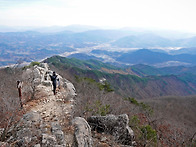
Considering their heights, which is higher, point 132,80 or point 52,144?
point 52,144

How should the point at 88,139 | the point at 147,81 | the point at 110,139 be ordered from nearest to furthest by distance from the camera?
1. the point at 88,139
2. the point at 110,139
3. the point at 147,81

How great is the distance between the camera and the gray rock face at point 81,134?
5.98 m

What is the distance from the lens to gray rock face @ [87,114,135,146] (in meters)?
8.00

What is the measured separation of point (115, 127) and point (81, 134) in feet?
8.07

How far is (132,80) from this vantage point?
9075 centimetres

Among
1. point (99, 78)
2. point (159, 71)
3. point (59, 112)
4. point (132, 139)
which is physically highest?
point (59, 112)

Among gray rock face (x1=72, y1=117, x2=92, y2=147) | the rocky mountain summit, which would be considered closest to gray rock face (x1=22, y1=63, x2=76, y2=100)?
the rocky mountain summit

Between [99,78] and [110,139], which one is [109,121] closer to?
[110,139]


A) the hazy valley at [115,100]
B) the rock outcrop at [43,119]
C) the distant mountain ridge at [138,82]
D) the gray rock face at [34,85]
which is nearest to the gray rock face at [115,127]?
the hazy valley at [115,100]

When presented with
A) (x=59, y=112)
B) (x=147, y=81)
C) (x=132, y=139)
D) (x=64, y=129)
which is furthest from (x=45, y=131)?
(x=147, y=81)

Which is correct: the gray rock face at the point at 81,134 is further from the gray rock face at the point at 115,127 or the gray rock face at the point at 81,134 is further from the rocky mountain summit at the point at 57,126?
the gray rock face at the point at 115,127

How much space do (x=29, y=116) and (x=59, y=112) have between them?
8.95 feet

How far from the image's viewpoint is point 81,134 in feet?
20.7

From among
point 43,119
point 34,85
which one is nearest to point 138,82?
point 34,85
